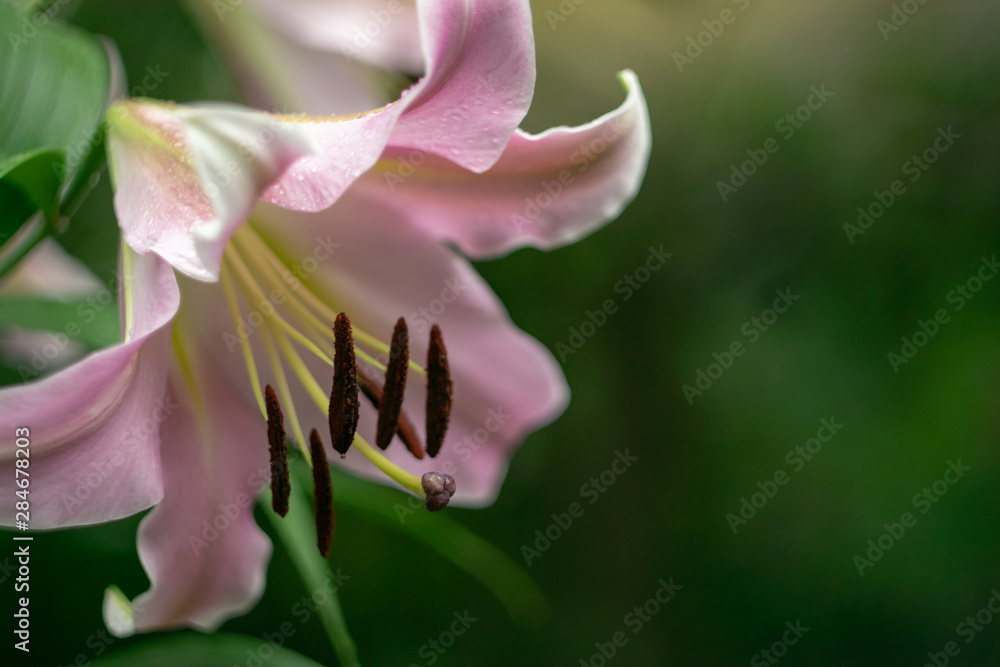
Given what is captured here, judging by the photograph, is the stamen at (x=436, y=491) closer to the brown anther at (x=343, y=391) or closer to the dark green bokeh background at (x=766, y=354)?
the brown anther at (x=343, y=391)

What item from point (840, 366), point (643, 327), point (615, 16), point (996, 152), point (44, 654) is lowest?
point (44, 654)

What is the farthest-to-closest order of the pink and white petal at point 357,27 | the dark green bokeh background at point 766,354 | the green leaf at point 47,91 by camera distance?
the dark green bokeh background at point 766,354 < the pink and white petal at point 357,27 < the green leaf at point 47,91

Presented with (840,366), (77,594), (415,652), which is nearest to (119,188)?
(77,594)

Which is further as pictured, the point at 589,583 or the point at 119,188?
the point at 589,583

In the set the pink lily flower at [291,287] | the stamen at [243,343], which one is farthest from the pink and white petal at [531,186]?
the stamen at [243,343]

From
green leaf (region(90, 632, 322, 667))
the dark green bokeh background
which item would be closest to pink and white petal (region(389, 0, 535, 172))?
green leaf (region(90, 632, 322, 667))

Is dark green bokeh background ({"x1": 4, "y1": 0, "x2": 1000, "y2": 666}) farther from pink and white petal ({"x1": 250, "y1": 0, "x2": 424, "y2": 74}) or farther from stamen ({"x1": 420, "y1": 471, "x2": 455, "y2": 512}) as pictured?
stamen ({"x1": 420, "y1": 471, "x2": 455, "y2": 512})

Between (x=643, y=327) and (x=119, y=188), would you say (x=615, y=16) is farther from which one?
(x=119, y=188)
